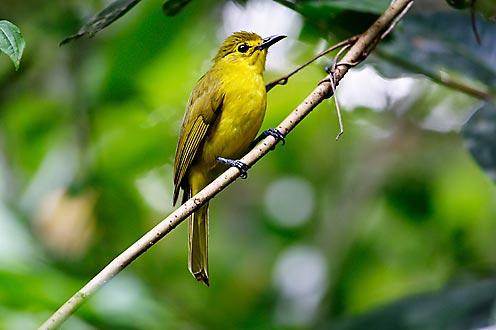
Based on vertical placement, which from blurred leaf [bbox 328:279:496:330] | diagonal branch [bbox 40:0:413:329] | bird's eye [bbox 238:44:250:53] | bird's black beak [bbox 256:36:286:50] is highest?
bird's eye [bbox 238:44:250:53]

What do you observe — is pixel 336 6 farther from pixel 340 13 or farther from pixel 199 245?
pixel 199 245

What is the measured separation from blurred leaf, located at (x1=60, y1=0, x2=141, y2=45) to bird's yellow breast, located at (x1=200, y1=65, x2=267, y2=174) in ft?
2.51

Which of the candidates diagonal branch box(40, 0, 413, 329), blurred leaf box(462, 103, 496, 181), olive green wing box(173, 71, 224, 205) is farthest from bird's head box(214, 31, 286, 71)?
diagonal branch box(40, 0, 413, 329)

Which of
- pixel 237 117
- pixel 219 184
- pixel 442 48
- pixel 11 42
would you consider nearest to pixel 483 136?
pixel 442 48

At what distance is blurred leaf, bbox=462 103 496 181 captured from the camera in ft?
9.16

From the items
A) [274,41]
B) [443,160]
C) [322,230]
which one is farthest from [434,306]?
[443,160]

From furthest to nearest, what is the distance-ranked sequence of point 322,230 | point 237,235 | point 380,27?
point 237,235 → point 322,230 → point 380,27

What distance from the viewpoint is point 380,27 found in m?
2.19

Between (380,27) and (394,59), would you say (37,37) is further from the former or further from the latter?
(380,27)

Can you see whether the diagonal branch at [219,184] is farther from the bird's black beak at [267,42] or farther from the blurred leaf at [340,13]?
the bird's black beak at [267,42]

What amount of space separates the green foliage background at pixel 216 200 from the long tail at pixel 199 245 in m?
0.27

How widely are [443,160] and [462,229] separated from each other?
2.45ft

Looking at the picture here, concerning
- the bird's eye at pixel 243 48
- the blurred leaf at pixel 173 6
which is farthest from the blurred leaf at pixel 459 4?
the bird's eye at pixel 243 48

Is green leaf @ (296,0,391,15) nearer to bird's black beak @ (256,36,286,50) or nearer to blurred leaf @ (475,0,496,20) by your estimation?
blurred leaf @ (475,0,496,20)
